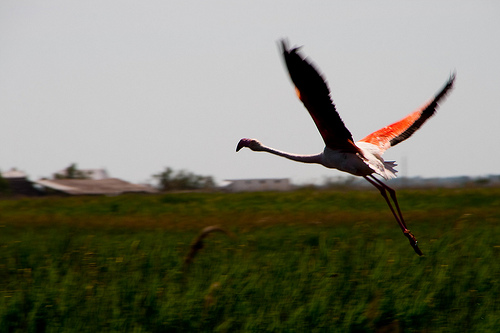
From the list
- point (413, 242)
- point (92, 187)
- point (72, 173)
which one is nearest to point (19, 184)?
point (92, 187)

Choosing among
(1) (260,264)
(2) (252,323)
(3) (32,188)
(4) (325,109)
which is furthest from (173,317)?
(3) (32,188)

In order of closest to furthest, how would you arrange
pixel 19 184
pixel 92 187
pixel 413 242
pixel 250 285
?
pixel 250 285
pixel 413 242
pixel 92 187
pixel 19 184

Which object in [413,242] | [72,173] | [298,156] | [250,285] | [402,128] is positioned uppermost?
[72,173]

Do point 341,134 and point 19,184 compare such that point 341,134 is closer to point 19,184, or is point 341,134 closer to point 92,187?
point 92,187

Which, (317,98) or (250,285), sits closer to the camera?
(317,98)

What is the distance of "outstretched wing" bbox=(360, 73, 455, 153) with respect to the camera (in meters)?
8.28

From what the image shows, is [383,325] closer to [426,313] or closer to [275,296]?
[426,313]

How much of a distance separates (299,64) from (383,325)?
96.0 inches

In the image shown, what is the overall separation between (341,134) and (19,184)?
23.6 metres

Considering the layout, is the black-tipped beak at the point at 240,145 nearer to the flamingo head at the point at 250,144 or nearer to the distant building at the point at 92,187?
the flamingo head at the point at 250,144

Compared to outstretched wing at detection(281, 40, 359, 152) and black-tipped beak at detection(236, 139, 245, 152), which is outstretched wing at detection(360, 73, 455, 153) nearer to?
outstretched wing at detection(281, 40, 359, 152)

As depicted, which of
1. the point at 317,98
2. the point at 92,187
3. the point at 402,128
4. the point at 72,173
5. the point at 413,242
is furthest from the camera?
the point at 72,173

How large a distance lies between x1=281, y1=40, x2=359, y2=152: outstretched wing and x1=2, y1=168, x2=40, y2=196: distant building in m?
20.7

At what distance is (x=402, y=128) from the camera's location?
8.50 meters
